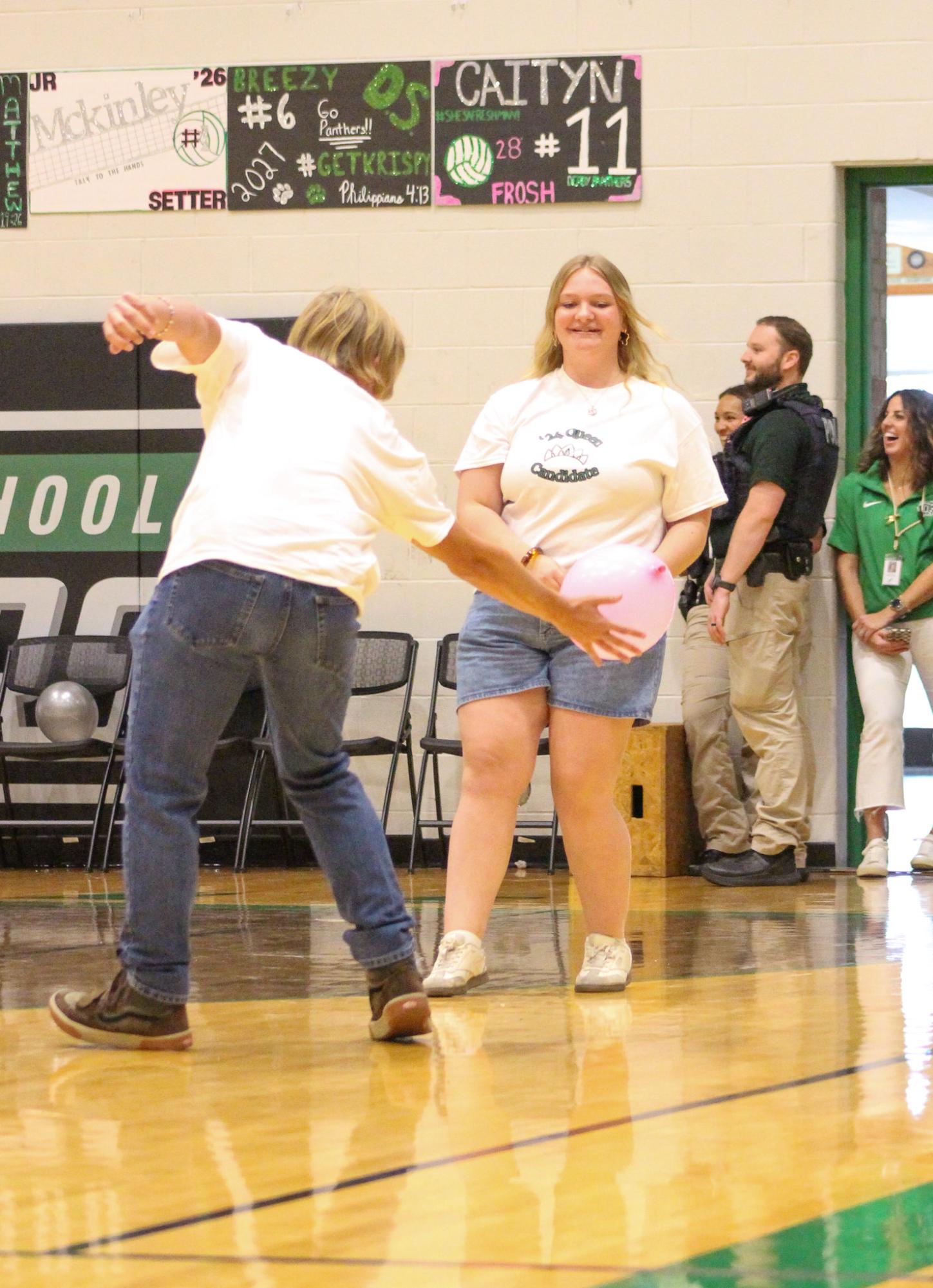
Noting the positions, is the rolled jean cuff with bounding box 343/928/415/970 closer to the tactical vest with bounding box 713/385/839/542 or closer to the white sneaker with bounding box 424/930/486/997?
the white sneaker with bounding box 424/930/486/997

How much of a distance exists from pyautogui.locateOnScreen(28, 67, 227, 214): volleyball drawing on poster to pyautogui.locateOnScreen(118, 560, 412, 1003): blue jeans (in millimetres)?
5007

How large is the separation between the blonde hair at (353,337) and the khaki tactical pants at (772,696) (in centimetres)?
367

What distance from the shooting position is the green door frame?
282 inches

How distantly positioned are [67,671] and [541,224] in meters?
2.64

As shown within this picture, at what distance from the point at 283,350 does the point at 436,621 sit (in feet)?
14.5

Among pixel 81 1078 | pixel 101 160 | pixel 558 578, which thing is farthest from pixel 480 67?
pixel 81 1078

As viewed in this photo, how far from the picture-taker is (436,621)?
24.2 feet

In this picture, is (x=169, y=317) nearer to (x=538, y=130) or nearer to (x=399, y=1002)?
(x=399, y=1002)

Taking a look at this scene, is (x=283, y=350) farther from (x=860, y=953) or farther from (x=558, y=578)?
(x=860, y=953)

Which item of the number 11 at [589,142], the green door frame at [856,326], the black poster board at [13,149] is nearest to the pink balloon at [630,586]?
the green door frame at [856,326]

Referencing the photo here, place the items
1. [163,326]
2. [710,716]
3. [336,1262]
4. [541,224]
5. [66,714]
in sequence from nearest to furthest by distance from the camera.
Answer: [336,1262], [163,326], [710,716], [66,714], [541,224]

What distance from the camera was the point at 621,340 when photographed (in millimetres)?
3822

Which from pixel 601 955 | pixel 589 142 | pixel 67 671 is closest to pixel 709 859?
pixel 67 671

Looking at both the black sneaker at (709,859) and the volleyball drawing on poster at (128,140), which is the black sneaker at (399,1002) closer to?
the black sneaker at (709,859)
